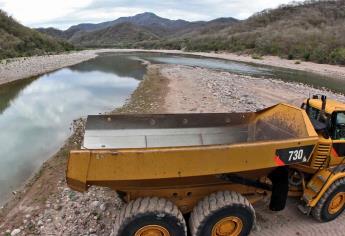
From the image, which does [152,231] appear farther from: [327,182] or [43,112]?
[43,112]

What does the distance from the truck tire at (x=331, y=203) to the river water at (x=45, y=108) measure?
Result: 6265mm

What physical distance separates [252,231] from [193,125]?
2.23m

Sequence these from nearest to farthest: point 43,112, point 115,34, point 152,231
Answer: point 152,231 < point 43,112 < point 115,34

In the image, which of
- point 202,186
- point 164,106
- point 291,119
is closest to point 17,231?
point 202,186

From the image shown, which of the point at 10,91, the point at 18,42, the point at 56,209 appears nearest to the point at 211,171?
the point at 56,209

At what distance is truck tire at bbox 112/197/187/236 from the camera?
4707 mm

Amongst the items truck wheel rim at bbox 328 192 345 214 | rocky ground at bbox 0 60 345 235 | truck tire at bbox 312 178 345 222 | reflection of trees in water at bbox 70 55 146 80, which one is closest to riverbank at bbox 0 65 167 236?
rocky ground at bbox 0 60 345 235

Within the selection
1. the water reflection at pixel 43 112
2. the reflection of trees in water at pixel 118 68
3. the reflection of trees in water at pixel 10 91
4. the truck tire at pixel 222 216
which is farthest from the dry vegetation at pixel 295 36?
the truck tire at pixel 222 216

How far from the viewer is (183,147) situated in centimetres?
461

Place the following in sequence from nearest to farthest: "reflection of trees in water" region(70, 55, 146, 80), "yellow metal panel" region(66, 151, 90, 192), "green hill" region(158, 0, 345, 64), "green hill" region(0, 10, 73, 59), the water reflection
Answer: "yellow metal panel" region(66, 151, 90, 192)
the water reflection
"reflection of trees in water" region(70, 55, 146, 80)
"green hill" region(158, 0, 345, 64)
"green hill" region(0, 10, 73, 59)

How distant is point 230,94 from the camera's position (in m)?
18.0

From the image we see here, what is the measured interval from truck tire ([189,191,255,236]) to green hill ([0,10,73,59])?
43.0 meters

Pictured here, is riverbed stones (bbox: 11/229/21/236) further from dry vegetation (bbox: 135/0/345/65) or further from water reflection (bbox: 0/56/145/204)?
dry vegetation (bbox: 135/0/345/65)

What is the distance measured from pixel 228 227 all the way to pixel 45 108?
47.0 ft
